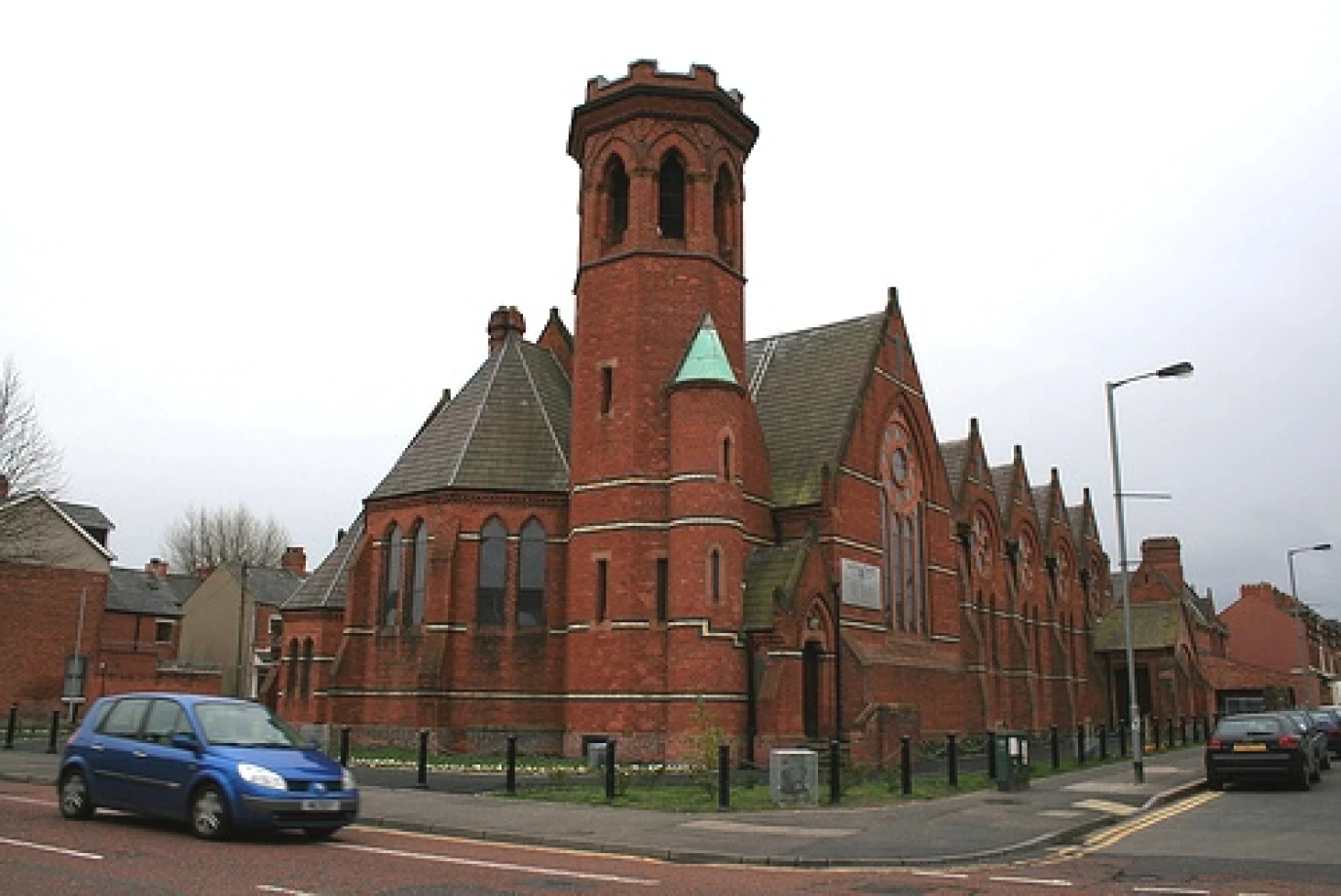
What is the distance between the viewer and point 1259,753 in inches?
931

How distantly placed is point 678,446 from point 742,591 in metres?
4.24

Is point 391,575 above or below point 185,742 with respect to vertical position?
above

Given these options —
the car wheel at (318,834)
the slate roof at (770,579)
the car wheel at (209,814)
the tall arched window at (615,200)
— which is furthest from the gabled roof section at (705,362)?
the car wheel at (209,814)

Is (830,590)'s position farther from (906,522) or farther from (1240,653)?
(1240,653)

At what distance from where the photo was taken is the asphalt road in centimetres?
1063

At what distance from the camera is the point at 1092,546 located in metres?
62.6

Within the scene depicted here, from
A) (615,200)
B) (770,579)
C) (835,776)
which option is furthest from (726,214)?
(835,776)

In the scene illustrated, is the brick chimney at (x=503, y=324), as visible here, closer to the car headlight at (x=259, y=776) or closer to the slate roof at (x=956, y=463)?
the slate roof at (x=956, y=463)

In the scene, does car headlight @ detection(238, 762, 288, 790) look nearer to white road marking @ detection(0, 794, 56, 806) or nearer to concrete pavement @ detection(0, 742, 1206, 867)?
concrete pavement @ detection(0, 742, 1206, 867)

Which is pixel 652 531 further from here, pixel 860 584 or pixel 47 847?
pixel 47 847

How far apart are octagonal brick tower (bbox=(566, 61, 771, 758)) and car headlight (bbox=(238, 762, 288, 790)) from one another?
53.7 feet

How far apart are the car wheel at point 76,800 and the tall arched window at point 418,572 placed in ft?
58.0

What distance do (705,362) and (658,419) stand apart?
2.02 meters

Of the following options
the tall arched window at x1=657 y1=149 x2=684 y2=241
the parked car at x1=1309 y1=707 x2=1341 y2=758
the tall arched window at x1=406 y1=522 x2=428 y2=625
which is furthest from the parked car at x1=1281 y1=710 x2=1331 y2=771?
the tall arched window at x1=406 y1=522 x2=428 y2=625
